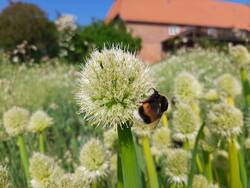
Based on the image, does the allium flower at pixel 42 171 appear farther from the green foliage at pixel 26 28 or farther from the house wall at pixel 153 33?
the house wall at pixel 153 33

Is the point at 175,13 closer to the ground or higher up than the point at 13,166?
higher up

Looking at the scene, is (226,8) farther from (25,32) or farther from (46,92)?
(46,92)

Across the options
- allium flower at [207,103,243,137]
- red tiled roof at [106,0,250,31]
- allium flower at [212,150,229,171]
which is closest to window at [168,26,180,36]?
red tiled roof at [106,0,250,31]

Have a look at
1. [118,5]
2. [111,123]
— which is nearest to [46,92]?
[111,123]

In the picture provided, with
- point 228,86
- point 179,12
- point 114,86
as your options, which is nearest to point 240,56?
point 228,86

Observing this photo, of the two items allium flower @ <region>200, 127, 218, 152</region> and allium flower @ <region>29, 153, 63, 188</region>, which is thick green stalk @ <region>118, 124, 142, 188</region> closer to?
allium flower @ <region>29, 153, 63, 188</region>

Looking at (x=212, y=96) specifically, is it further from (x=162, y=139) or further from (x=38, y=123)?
(x=38, y=123)
